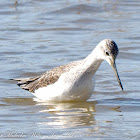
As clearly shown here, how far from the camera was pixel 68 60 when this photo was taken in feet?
40.2

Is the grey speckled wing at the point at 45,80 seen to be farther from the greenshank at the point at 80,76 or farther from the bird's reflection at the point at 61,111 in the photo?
the bird's reflection at the point at 61,111

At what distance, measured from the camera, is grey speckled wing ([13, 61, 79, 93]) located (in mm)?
9211

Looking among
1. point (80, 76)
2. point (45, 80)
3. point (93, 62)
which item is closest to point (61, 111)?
point (80, 76)

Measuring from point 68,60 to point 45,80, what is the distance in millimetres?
2781

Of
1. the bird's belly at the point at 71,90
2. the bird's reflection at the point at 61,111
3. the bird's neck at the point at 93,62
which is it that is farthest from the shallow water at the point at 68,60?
the bird's neck at the point at 93,62

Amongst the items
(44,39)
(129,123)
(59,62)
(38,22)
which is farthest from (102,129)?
(38,22)

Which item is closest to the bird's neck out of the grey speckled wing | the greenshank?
the greenshank

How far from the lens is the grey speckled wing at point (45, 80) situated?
9.21m

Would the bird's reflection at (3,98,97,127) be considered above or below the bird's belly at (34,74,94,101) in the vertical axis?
below

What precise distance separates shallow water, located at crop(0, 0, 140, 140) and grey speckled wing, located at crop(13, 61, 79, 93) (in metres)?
0.20

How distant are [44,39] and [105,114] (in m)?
5.74

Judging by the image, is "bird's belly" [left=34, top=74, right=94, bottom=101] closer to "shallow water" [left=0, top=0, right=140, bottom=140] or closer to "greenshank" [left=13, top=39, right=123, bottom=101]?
"greenshank" [left=13, top=39, right=123, bottom=101]

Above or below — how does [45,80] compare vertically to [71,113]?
above

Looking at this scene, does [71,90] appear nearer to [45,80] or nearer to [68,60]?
[45,80]
